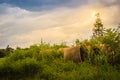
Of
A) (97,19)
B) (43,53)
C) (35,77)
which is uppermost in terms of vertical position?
(97,19)

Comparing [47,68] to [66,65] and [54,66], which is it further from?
[66,65]

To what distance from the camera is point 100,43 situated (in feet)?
43.4

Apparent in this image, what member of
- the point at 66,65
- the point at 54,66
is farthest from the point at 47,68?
the point at 66,65

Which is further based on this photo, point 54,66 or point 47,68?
point 54,66

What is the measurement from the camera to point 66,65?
12414 mm

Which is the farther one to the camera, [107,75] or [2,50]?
[2,50]

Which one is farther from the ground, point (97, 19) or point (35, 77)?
point (97, 19)

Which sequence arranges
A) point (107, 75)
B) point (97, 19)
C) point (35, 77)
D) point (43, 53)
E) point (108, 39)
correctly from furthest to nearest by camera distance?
point (97, 19) < point (43, 53) < point (108, 39) < point (35, 77) < point (107, 75)

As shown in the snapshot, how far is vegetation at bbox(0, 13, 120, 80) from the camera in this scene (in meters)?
11.0

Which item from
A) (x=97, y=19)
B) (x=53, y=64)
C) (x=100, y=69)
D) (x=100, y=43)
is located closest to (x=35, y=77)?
(x=53, y=64)

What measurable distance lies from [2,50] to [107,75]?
35.7ft

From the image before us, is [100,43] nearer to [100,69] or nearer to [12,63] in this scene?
[100,69]

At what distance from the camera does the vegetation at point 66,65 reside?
11.0m

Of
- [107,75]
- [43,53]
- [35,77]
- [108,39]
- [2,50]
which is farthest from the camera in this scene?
[2,50]
